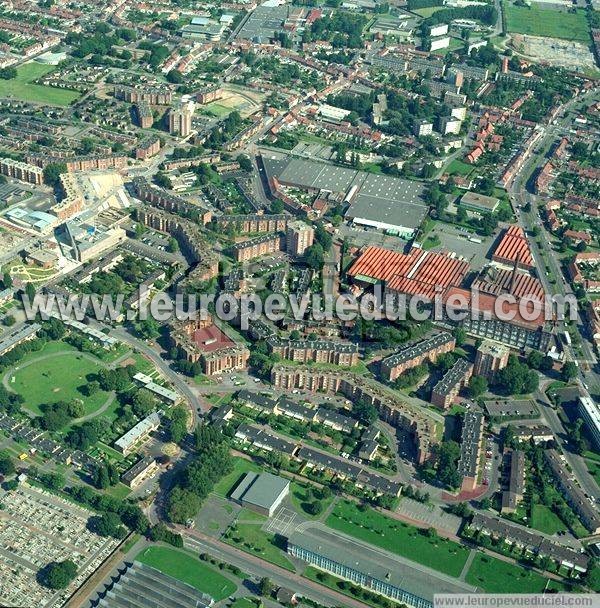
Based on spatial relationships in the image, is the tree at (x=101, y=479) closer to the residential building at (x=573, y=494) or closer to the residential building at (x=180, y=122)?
the residential building at (x=573, y=494)

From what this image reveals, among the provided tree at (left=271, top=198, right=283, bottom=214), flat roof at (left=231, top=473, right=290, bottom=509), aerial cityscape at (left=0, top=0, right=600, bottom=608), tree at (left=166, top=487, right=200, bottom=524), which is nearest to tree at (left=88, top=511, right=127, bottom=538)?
aerial cityscape at (left=0, top=0, right=600, bottom=608)

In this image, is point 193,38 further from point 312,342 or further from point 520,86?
point 312,342

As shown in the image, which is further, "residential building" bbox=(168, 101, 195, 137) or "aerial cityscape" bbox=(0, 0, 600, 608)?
"residential building" bbox=(168, 101, 195, 137)

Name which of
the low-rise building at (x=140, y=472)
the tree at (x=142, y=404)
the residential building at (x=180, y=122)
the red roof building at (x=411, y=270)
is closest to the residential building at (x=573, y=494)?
the red roof building at (x=411, y=270)

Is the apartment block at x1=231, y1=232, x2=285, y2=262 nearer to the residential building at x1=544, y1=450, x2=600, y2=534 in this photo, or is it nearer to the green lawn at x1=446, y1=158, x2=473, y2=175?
the green lawn at x1=446, y1=158, x2=473, y2=175

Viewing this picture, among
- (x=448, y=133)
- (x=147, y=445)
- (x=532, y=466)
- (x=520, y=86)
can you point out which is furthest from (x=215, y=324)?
(x=520, y=86)
